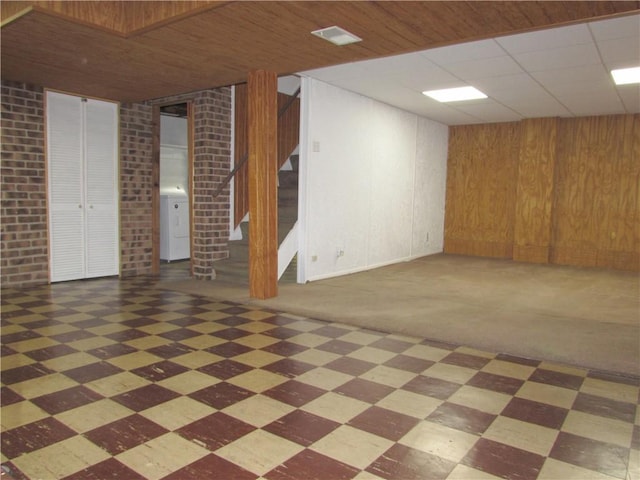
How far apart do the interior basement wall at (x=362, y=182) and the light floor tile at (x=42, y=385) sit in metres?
3.37

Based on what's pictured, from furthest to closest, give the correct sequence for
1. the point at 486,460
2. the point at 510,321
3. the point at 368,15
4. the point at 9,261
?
the point at 9,261, the point at 510,321, the point at 368,15, the point at 486,460

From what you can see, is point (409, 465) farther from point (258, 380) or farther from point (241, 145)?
point (241, 145)

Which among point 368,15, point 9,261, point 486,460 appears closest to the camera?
point 486,460

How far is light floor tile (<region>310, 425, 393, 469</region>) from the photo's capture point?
2.06 m

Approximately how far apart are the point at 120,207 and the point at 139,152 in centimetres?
83

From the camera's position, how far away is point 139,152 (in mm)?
6707

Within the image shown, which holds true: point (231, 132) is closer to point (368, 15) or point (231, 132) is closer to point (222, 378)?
point (368, 15)

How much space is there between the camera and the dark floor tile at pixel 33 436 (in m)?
2.11

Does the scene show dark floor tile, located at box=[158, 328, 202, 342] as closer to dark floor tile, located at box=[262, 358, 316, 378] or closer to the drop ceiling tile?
dark floor tile, located at box=[262, 358, 316, 378]

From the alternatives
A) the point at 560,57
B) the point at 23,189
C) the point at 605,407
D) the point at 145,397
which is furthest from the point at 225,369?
the point at 560,57

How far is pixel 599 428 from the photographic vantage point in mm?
2375

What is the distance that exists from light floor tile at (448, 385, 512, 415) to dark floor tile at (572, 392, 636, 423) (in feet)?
1.26

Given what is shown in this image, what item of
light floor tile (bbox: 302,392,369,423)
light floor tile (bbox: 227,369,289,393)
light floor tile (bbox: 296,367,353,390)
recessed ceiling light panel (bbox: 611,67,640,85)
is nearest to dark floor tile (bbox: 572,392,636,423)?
light floor tile (bbox: 302,392,369,423)

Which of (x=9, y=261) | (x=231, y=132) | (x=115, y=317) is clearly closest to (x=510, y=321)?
(x=115, y=317)
